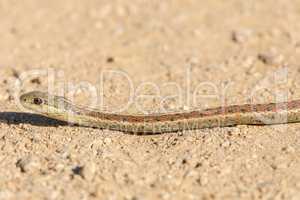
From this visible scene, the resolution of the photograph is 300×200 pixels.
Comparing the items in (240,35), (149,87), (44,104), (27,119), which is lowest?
(27,119)

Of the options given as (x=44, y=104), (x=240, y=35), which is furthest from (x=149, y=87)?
(x=240, y=35)

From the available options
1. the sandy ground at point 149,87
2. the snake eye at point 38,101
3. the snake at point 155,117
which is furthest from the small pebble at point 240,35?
the snake eye at point 38,101

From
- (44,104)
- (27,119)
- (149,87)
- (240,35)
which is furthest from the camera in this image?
(240,35)

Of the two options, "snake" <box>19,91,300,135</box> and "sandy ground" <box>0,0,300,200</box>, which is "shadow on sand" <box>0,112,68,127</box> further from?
"snake" <box>19,91,300,135</box>

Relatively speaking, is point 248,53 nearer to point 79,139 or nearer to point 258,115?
point 258,115

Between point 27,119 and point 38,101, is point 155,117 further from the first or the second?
point 27,119

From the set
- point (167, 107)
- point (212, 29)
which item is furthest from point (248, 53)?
point (167, 107)
